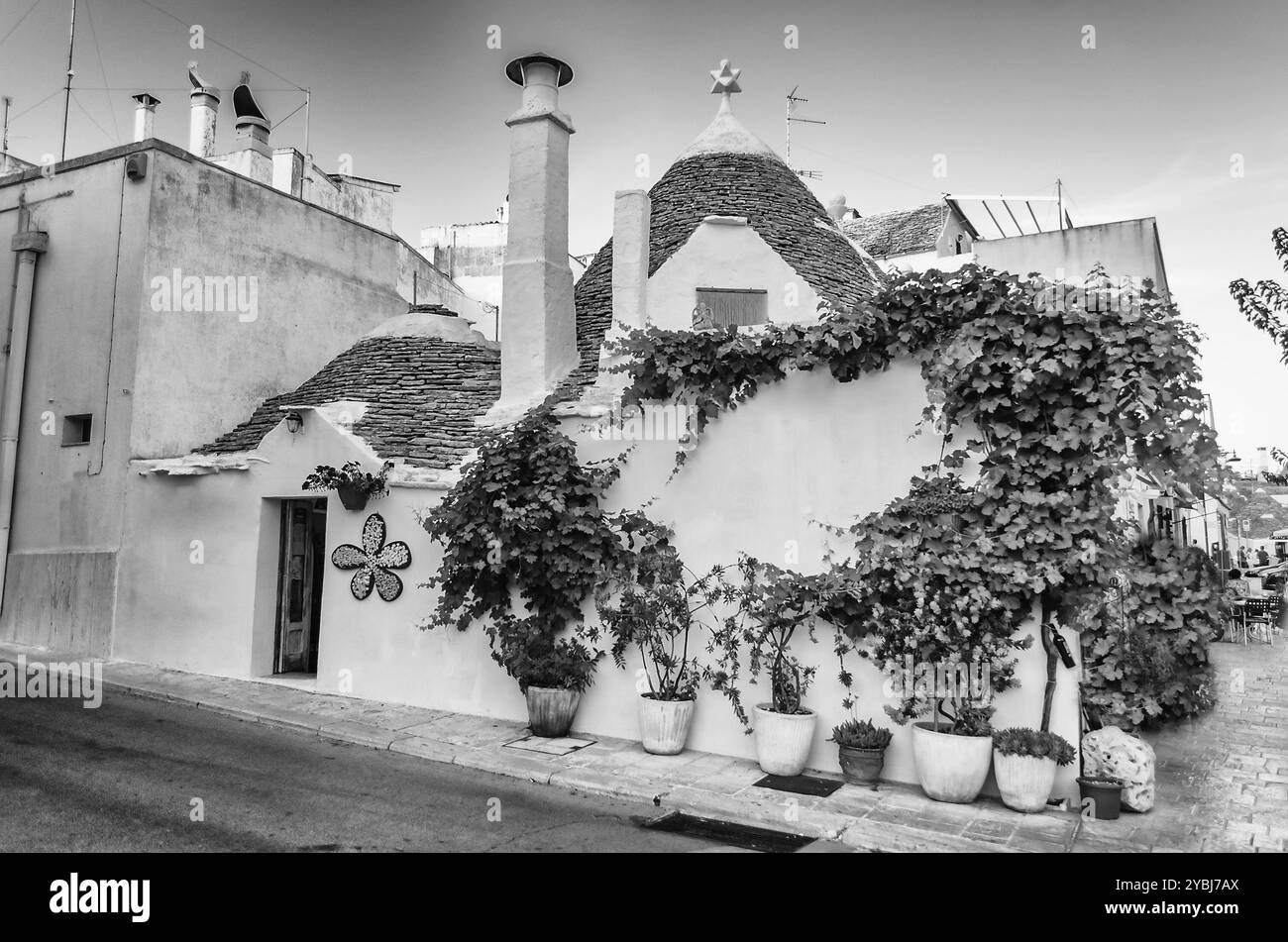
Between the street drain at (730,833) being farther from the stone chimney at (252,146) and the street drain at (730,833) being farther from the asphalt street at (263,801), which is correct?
the stone chimney at (252,146)

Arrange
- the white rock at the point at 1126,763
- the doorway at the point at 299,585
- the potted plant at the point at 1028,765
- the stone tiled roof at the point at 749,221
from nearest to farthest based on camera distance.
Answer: the potted plant at the point at 1028,765
the white rock at the point at 1126,763
the doorway at the point at 299,585
the stone tiled roof at the point at 749,221

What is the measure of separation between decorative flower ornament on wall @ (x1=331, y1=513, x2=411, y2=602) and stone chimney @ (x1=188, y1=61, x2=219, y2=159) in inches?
496

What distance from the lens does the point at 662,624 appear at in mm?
8695

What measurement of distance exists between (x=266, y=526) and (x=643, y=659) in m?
6.39

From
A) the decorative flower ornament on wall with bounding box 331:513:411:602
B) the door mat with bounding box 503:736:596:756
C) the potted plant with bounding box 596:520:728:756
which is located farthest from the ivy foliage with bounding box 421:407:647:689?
the decorative flower ornament on wall with bounding box 331:513:411:602

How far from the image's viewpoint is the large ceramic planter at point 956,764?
6.78 m

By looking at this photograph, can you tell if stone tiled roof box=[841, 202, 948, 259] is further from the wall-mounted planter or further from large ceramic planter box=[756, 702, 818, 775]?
large ceramic planter box=[756, 702, 818, 775]

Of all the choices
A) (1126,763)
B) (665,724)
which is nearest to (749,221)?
(665,724)

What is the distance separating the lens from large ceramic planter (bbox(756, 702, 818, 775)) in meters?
7.62

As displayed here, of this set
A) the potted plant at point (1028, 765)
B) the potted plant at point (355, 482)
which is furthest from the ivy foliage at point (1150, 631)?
the potted plant at point (355, 482)

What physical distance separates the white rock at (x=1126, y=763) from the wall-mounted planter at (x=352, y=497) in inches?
326

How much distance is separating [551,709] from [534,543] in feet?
5.66

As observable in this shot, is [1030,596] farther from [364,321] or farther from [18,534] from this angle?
[18,534]

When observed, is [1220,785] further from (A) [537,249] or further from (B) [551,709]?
(A) [537,249]
